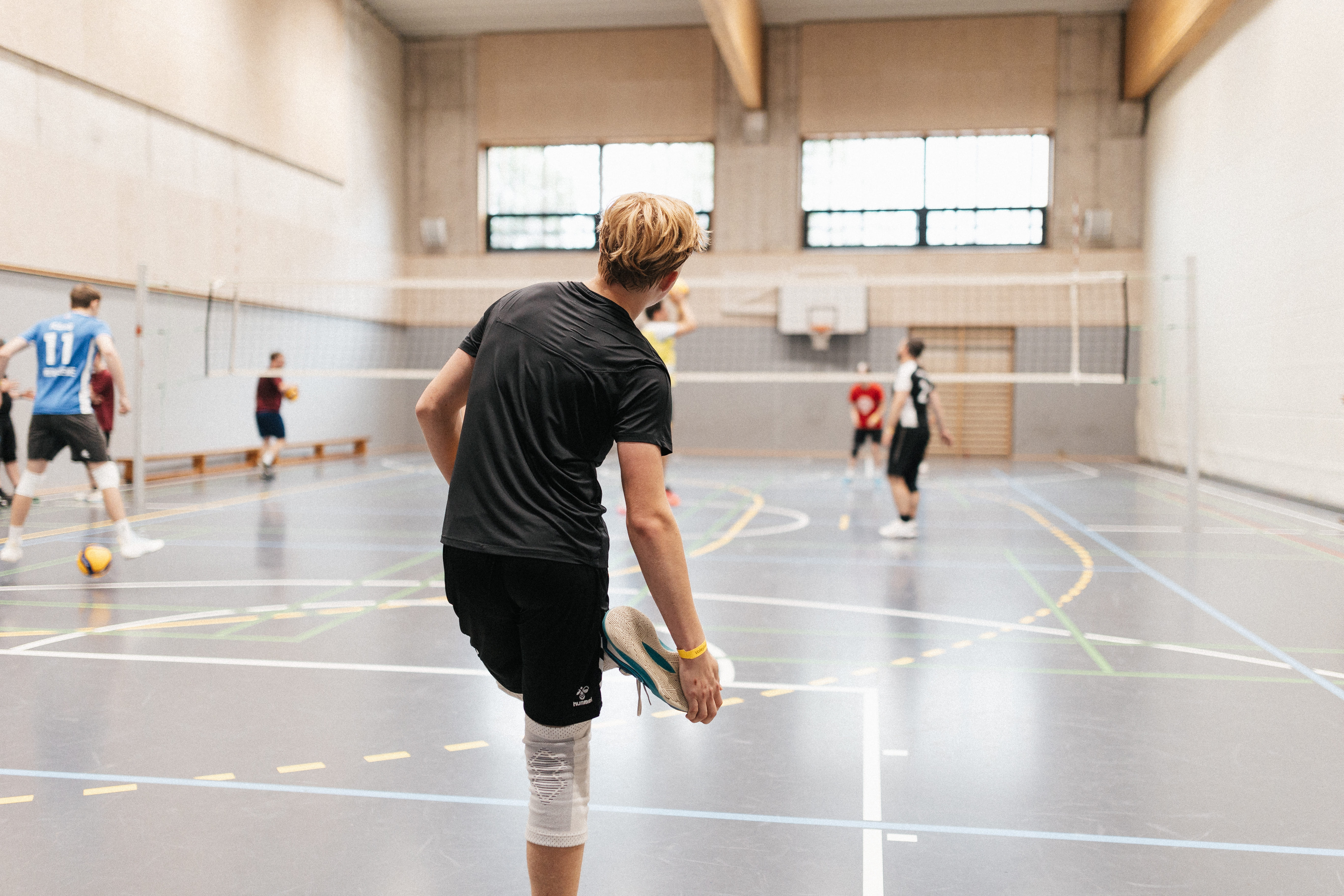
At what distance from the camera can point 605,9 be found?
19219mm

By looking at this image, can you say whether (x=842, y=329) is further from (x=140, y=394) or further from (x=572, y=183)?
(x=140, y=394)

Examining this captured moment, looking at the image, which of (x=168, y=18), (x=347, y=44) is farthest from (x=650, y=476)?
(x=347, y=44)

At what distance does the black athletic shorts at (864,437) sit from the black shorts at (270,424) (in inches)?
306

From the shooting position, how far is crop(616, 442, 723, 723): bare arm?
185 centimetres

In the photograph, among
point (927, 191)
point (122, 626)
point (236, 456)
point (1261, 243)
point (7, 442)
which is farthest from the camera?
point (927, 191)

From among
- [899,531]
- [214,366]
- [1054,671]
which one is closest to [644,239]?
[1054,671]

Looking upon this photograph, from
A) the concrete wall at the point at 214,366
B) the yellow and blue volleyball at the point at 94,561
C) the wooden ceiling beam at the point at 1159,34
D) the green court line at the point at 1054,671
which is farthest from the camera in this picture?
the wooden ceiling beam at the point at 1159,34

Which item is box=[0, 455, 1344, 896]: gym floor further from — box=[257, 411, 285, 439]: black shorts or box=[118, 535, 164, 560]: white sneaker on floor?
box=[257, 411, 285, 439]: black shorts

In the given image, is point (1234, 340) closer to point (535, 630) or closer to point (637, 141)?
point (637, 141)

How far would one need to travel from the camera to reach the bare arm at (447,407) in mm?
2129

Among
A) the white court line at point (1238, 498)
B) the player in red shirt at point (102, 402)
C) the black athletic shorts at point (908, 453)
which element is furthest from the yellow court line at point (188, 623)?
the white court line at point (1238, 498)

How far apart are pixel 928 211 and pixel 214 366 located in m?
Answer: 13.0

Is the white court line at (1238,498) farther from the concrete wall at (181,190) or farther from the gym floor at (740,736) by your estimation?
the concrete wall at (181,190)

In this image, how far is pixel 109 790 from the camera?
311 centimetres
